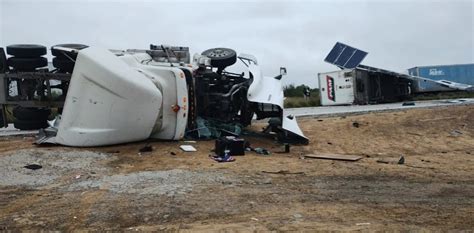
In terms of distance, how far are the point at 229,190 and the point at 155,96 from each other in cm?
412

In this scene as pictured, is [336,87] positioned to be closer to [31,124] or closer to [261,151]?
[261,151]

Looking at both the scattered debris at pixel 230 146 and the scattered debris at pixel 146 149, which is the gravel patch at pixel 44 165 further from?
the scattered debris at pixel 230 146

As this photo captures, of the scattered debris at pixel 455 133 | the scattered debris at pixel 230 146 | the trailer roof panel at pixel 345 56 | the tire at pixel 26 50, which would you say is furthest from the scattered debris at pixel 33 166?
the trailer roof panel at pixel 345 56

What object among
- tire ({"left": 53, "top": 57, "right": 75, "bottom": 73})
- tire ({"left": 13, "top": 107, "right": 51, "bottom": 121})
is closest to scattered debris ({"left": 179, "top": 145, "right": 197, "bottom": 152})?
tire ({"left": 53, "top": 57, "right": 75, "bottom": 73})

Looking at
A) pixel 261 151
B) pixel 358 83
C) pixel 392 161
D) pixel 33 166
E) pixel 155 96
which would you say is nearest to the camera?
pixel 33 166

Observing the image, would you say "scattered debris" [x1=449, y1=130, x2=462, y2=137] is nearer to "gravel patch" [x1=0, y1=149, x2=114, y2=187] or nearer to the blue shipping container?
"gravel patch" [x1=0, y1=149, x2=114, y2=187]

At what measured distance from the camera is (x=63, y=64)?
10.7 meters

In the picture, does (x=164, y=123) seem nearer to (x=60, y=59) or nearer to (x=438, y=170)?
(x=60, y=59)

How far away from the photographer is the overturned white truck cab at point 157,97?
8.97 meters

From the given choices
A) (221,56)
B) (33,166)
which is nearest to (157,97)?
(33,166)

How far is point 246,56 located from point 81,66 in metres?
4.91

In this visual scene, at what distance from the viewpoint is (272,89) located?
12.0 metres

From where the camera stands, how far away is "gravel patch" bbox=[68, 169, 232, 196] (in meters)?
5.80

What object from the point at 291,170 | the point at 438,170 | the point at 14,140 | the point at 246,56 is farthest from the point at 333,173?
the point at 14,140
